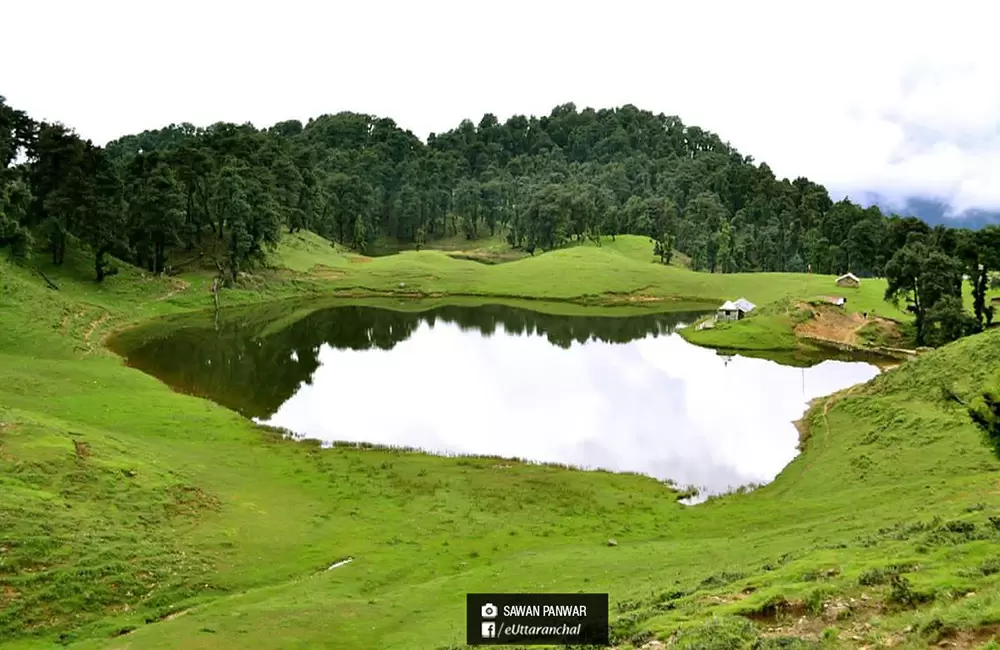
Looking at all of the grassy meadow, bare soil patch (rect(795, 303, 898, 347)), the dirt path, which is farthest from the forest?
the grassy meadow

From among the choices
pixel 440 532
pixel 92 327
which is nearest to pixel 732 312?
pixel 440 532

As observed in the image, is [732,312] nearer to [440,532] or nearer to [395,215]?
[440,532]

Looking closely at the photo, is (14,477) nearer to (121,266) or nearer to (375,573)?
(375,573)

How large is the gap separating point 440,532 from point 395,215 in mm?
154027

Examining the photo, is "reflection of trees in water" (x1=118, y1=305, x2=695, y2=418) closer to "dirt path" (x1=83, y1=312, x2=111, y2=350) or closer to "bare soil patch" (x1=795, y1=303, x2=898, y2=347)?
"dirt path" (x1=83, y1=312, x2=111, y2=350)

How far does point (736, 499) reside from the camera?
33.0 meters

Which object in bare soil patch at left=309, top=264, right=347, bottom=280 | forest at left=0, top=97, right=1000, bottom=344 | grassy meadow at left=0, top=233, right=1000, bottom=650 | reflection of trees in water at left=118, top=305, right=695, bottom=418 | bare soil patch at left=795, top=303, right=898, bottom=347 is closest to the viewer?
grassy meadow at left=0, top=233, right=1000, bottom=650

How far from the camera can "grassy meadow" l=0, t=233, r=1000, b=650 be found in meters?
15.6

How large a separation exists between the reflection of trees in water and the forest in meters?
16.0

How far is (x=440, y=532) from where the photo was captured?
27219mm

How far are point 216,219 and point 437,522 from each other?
3411 inches

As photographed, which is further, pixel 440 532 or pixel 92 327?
pixel 92 327

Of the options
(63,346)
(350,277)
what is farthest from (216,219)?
(63,346)

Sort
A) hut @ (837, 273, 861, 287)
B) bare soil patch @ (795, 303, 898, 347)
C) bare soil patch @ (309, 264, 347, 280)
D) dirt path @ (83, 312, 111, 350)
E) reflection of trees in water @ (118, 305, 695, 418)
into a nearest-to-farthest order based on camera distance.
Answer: reflection of trees in water @ (118, 305, 695, 418), dirt path @ (83, 312, 111, 350), bare soil patch @ (795, 303, 898, 347), hut @ (837, 273, 861, 287), bare soil patch @ (309, 264, 347, 280)
